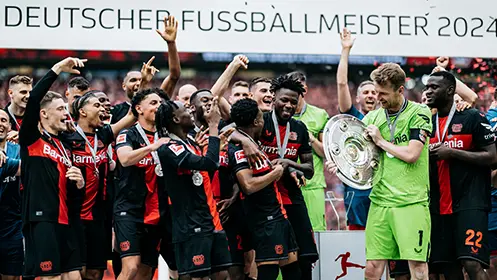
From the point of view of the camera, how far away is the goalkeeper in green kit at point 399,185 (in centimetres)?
780

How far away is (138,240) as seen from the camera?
8.05m

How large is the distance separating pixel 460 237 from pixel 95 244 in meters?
3.57

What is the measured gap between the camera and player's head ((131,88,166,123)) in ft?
26.7

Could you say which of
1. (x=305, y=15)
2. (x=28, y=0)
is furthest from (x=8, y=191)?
(x=305, y=15)

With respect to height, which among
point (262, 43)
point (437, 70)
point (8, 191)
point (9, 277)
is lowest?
point (9, 277)

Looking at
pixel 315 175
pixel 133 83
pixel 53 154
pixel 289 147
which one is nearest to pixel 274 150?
pixel 289 147

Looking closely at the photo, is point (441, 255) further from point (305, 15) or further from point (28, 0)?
point (28, 0)

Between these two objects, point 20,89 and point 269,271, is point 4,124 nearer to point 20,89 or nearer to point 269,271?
point 20,89

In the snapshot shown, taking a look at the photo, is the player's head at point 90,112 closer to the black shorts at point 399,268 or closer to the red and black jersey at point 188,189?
the red and black jersey at point 188,189

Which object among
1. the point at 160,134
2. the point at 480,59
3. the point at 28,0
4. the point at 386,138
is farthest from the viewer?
the point at 480,59

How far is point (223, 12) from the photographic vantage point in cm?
1158

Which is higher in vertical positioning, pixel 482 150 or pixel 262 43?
pixel 262 43

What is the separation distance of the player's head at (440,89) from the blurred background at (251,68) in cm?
328

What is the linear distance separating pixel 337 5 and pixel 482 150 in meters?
4.07
